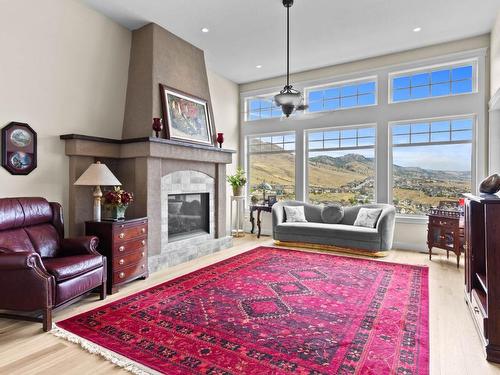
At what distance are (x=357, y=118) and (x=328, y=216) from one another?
211cm

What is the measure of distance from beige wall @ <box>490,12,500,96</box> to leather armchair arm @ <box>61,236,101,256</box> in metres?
5.75

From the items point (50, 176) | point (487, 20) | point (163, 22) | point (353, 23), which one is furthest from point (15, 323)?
point (487, 20)

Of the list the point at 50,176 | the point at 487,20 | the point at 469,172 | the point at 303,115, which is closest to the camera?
the point at 50,176

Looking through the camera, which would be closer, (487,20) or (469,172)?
(487,20)

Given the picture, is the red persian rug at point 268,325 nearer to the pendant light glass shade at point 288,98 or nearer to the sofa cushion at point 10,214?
the sofa cushion at point 10,214

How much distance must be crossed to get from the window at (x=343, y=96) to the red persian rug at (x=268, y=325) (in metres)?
3.64

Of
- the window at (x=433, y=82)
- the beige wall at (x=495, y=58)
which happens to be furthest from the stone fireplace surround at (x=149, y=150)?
the beige wall at (x=495, y=58)

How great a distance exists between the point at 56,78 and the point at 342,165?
528 cm

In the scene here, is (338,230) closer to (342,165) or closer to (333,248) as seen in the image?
(333,248)

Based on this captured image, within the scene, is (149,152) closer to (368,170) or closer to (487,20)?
(368,170)

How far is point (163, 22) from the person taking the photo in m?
4.61

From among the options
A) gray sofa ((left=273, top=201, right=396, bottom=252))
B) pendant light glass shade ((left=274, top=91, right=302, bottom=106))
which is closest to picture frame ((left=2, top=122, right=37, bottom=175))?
pendant light glass shade ((left=274, top=91, right=302, bottom=106))

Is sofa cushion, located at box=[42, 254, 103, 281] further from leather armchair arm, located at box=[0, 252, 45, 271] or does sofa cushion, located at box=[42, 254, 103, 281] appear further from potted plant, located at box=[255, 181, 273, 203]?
potted plant, located at box=[255, 181, 273, 203]

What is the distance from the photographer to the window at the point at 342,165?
20.3 feet
